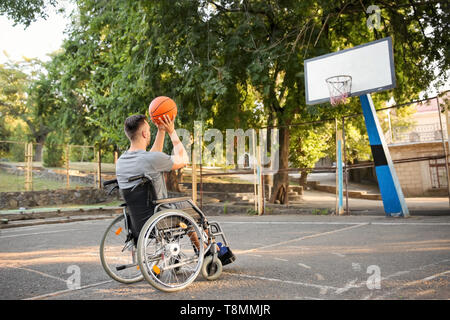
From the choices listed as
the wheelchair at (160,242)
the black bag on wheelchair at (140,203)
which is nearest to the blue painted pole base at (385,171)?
the wheelchair at (160,242)

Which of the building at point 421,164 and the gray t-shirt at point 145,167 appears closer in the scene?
the gray t-shirt at point 145,167

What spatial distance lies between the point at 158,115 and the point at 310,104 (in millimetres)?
8002

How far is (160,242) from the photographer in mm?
3867

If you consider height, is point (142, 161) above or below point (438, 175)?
above

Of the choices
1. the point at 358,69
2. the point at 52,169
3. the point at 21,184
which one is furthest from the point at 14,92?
the point at 358,69

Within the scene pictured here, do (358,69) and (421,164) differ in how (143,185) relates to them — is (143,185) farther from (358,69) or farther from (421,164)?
(421,164)

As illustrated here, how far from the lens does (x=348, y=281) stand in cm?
404

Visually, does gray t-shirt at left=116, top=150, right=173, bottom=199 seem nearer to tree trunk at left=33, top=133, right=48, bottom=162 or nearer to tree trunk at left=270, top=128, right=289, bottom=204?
tree trunk at left=270, top=128, right=289, bottom=204

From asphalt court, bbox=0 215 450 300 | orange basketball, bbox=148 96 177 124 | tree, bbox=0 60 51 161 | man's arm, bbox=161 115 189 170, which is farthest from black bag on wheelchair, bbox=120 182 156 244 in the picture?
tree, bbox=0 60 51 161

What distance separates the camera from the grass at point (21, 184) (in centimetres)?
2150

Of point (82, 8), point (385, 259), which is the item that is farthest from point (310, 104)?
point (82, 8)

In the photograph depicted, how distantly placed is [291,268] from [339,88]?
24.1ft

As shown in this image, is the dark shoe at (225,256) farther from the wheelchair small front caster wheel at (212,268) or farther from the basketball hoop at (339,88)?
the basketball hoop at (339,88)

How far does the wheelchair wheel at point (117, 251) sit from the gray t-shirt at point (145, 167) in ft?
1.44
